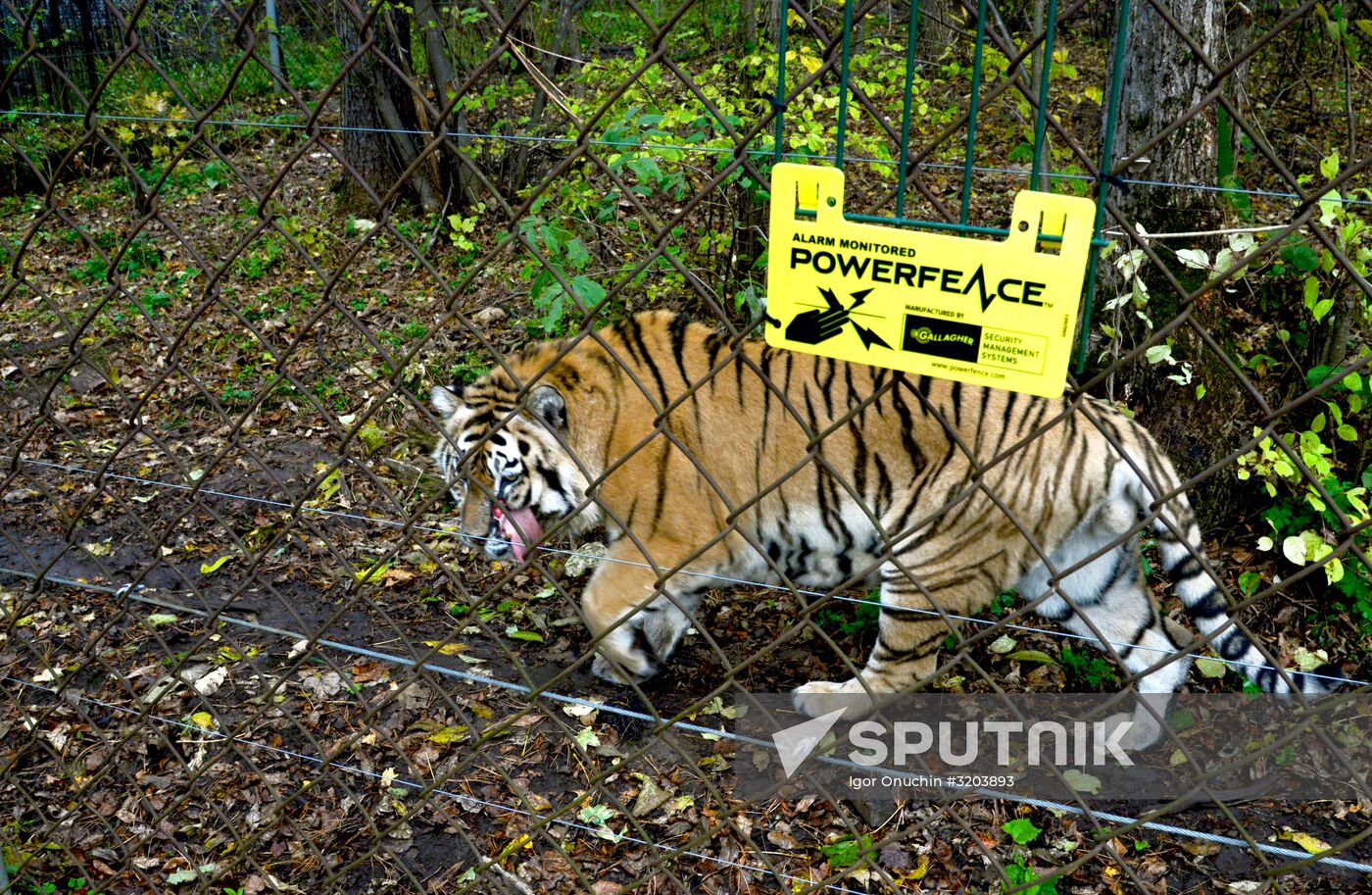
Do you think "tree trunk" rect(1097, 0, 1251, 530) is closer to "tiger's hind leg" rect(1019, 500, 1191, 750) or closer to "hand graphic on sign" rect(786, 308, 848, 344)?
"tiger's hind leg" rect(1019, 500, 1191, 750)

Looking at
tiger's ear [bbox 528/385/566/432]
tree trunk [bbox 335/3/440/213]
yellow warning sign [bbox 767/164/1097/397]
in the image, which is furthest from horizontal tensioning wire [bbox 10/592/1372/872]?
tree trunk [bbox 335/3/440/213]

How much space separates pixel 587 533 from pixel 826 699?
1.46 metres

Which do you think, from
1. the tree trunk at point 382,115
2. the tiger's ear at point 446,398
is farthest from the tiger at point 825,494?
the tree trunk at point 382,115

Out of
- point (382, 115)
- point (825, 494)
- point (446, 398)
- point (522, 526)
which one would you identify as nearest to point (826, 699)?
point (825, 494)

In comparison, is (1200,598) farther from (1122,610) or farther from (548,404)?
(548,404)

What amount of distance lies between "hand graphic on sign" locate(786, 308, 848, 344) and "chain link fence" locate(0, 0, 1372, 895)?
3.8 inches

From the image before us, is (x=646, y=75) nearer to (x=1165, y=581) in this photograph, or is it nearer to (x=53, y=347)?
(x=1165, y=581)

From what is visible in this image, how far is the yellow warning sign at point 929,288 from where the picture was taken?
1052 millimetres

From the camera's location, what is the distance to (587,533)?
14.8 ft

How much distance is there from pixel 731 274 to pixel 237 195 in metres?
5.60

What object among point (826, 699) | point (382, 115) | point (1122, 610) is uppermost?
point (382, 115)

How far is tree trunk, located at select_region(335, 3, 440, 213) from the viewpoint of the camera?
6.87 meters

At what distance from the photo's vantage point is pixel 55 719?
334 centimetres

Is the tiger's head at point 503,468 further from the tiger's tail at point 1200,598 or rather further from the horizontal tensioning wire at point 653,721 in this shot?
the tiger's tail at point 1200,598
